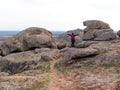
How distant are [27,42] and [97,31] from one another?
14.1 meters

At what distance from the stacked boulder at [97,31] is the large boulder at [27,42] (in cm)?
769

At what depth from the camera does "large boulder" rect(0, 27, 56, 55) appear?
62875mm

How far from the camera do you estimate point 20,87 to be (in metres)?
40.3

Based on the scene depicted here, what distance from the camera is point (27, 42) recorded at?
207ft

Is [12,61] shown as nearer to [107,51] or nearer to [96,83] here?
[107,51]

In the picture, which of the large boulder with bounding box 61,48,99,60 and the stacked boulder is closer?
the large boulder with bounding box 61,48,99,60

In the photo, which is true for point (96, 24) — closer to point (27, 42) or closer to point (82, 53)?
point (27, 42)

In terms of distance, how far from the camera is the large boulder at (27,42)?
6288 cm

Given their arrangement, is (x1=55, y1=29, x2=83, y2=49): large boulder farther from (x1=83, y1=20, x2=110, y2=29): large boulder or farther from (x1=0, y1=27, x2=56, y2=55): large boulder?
(x1=83, y1=20, x2=110, y2=29): large boulder

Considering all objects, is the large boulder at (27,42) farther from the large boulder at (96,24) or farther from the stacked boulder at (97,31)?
the large boulder at (96,24)

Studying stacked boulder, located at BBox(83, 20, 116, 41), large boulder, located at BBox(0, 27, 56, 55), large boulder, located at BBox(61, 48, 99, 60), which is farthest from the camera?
large boulder, located at BBox(0, 27, 56, 55)

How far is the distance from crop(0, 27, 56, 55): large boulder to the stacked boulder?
25.2ft

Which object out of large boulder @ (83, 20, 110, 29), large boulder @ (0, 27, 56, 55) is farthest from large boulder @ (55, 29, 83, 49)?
large boulder @ (83, 20, 110, 29)

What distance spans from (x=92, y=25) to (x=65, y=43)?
701cm
